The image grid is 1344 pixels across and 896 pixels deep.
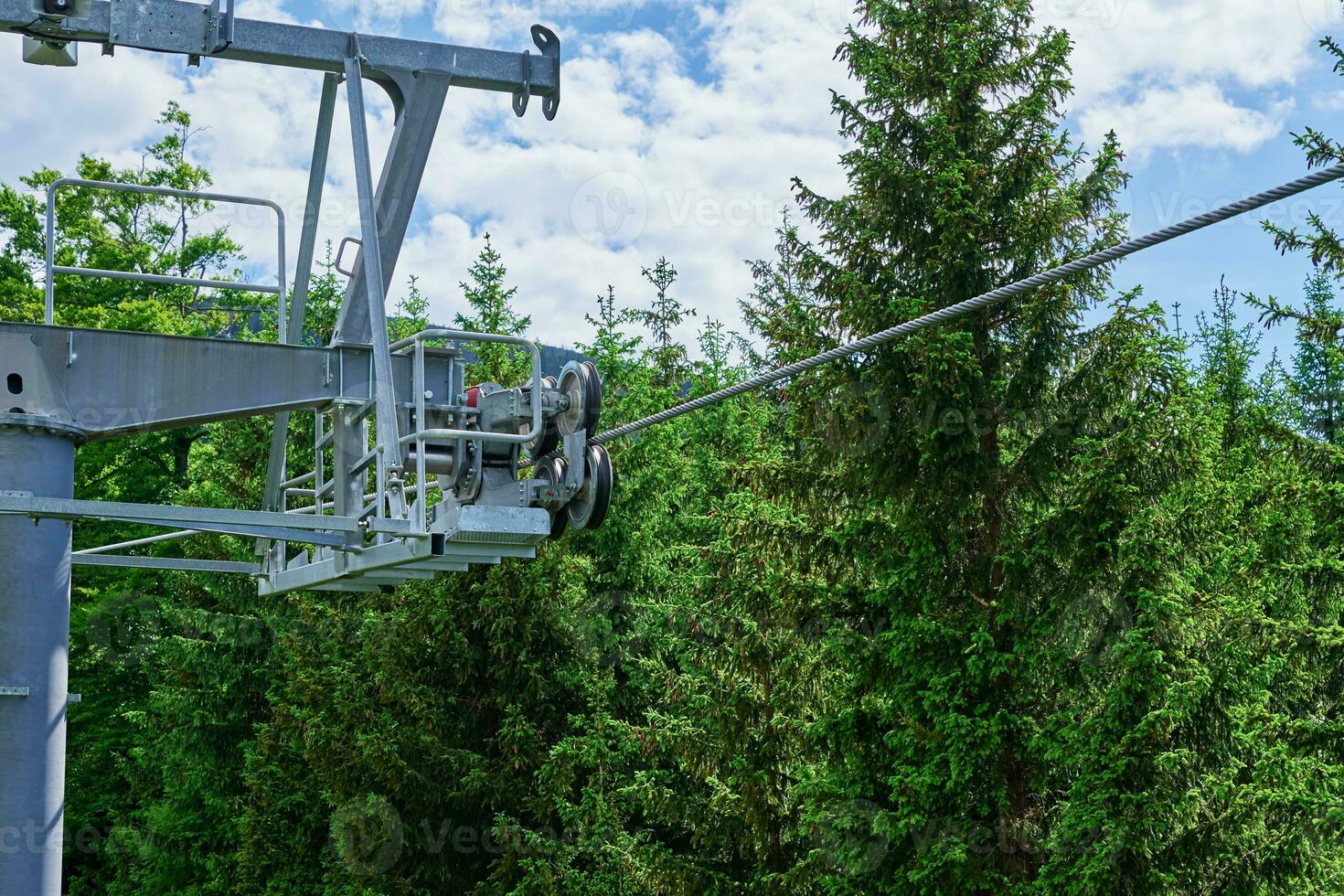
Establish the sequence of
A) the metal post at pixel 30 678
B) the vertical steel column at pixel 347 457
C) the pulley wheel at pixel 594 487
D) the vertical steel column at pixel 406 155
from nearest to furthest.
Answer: the metal post at pixel 30 678
the pulley wheel at pixel 594 487
the vertical steel column at pixel 406 155
the vertical steel column at pixel 347 457

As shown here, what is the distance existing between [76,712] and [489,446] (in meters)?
24.1

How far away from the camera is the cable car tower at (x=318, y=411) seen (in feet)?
20.4

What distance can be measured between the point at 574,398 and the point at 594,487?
47 centimetres

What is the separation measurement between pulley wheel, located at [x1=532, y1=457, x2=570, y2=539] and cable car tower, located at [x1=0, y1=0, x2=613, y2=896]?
10mm

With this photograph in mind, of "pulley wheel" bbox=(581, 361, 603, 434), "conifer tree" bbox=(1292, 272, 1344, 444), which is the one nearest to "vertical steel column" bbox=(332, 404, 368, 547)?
"pulley wheel" bbox=(581, 361, 603, 434)

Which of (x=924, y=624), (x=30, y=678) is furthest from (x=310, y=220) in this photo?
(x=924, y=624)

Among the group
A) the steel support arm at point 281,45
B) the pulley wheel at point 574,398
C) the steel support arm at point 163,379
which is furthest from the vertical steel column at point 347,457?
the steel support arm at point 281,45

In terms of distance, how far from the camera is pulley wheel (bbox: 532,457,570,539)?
271 inches

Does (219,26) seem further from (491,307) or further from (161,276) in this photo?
(491,307)

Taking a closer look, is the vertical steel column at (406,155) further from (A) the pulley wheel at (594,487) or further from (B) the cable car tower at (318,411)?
(A) the pulley wheel at (594,487)

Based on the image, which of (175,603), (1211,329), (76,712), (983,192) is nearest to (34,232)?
(175,603)

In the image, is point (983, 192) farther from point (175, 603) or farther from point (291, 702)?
point (175, 603)

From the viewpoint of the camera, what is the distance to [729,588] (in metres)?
14.1

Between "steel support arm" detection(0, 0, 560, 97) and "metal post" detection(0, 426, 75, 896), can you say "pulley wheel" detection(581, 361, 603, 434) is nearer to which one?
"steel support arm" detection(0, 0, 560, 97)
